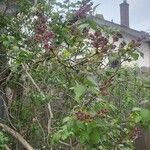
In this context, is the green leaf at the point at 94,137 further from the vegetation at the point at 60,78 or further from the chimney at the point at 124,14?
the chimney at the point at 124,14

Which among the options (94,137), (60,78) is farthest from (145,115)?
(60,78)

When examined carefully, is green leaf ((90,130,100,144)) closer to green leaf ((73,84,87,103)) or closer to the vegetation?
the vegetation

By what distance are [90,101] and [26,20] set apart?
3250 mm

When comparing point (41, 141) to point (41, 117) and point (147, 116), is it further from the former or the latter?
point (147, 116)

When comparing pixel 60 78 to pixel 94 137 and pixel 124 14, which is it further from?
pixel 124 14

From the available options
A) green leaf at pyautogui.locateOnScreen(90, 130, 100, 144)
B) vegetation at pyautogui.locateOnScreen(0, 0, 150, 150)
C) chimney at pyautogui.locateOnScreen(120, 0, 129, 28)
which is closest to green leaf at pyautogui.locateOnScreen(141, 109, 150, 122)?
vegetation at pyautogui.locateOnScreen(0, 0, 150, 150)

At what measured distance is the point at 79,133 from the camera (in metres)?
2.61

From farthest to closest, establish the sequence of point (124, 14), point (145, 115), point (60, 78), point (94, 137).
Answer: point (124, 14) < point (60, 78) < point (145, 115) < point (94, 137)

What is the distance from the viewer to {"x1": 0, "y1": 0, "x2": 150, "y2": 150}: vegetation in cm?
298

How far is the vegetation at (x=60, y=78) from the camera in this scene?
298 centimetres

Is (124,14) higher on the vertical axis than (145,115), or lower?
higher

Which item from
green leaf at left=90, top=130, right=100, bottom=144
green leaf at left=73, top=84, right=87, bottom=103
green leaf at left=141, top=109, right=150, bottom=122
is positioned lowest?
green leaf at left=90, top=130, right=100, bottom=144

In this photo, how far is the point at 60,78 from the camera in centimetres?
581

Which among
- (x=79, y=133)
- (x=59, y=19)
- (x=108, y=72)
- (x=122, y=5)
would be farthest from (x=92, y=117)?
(x=122, y=5)
